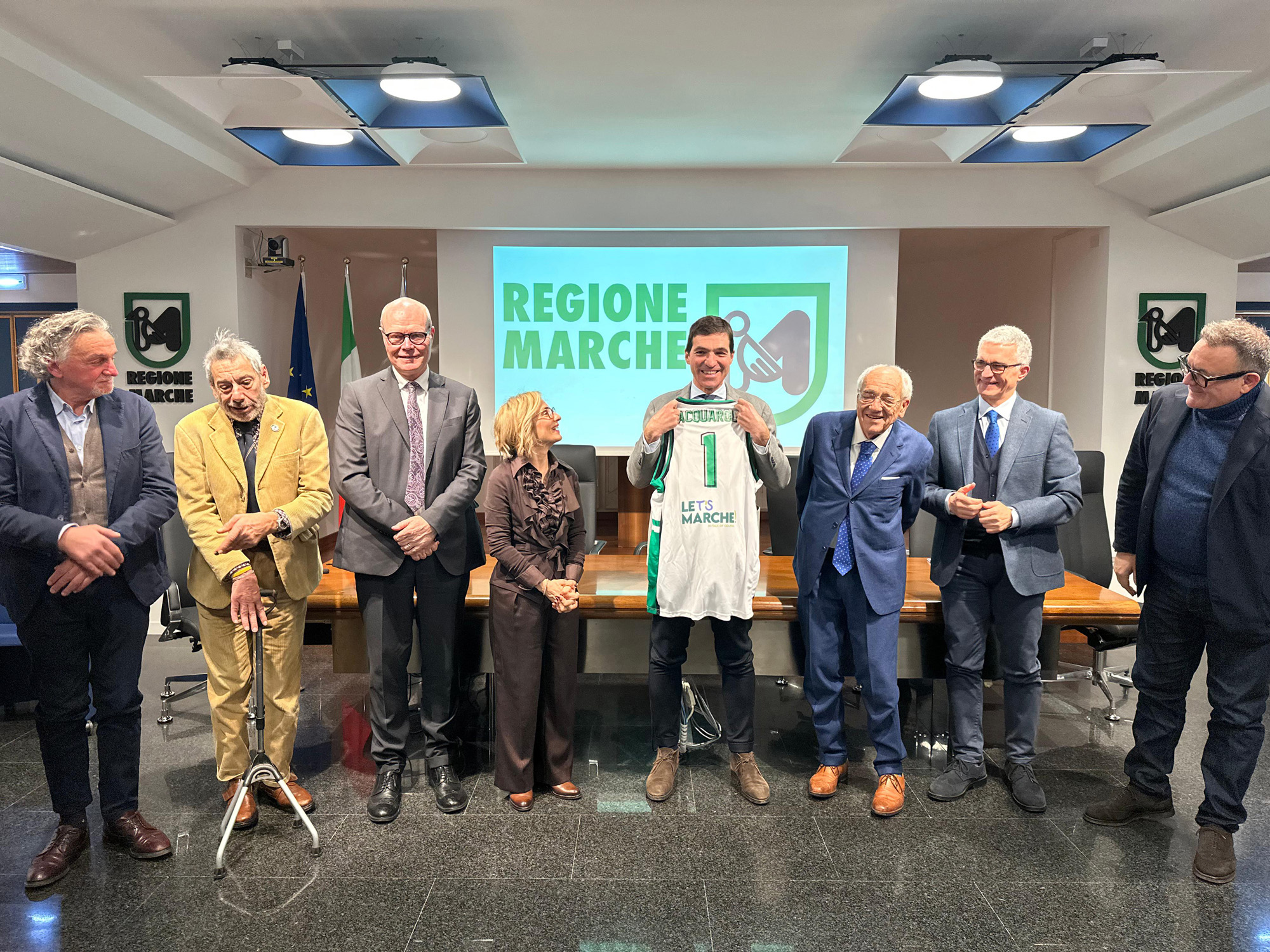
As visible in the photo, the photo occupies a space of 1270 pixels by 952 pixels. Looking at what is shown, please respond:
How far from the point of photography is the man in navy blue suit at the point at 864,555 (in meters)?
2.72

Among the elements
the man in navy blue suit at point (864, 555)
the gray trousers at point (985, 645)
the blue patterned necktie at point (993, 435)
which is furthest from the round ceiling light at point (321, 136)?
the gray trousers at point (985, 645)

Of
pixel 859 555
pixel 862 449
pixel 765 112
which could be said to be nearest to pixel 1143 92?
pixel 765 112

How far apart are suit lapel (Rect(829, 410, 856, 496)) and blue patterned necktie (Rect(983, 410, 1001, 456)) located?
0.49m

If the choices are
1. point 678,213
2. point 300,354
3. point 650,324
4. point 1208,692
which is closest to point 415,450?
point 1208,692

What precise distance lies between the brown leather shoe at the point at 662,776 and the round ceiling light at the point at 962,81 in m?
2.77

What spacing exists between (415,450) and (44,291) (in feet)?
24.3

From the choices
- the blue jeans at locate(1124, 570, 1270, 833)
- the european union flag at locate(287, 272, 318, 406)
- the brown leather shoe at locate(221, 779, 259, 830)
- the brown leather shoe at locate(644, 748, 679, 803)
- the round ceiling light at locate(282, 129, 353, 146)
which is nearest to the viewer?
the blue jeans at locate(1124, 570, 1270, 833)

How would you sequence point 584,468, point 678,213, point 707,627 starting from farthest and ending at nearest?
1. point 678,213
2. point 584,468
3. point 707,627

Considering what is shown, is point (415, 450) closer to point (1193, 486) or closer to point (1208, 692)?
point (1193, 486)

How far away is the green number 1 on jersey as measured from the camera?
2766 mm

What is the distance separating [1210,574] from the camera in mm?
2385

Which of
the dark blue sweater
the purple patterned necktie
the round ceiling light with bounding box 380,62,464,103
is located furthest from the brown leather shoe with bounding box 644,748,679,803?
the round ceiling light with bounding box 380,62,464,103

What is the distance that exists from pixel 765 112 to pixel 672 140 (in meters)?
0.67

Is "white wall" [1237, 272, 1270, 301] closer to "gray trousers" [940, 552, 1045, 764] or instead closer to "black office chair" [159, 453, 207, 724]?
"gray trousers" [940, 552, 1045, 764]
